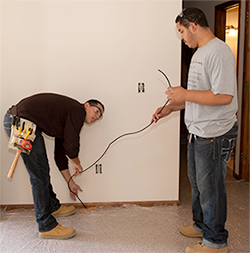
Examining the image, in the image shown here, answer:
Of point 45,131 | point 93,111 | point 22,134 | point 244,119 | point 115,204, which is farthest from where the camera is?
point 244,119

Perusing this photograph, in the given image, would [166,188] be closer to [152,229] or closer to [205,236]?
[152,229]

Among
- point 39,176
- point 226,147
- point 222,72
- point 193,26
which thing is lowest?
point 39,176

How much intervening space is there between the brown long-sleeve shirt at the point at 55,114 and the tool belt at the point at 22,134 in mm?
44

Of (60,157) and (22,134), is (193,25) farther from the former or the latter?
(60,157)

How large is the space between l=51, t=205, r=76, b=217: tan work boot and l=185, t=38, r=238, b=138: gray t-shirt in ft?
4.57

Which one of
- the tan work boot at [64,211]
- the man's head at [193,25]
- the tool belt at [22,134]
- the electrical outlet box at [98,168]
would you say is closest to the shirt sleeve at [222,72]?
the man's head at [193,25]

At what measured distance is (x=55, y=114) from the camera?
2027 millimetres

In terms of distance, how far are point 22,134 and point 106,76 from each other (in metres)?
0.98

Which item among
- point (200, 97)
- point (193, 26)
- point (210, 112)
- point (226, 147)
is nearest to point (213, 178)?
point (226, 147)

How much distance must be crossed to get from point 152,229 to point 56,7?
82.7 inches

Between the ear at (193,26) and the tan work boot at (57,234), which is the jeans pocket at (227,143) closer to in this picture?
the ear at (193,26)

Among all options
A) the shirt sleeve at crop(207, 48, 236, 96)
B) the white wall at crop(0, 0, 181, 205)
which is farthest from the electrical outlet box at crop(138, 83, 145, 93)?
the shirt sleeve at crop(207, 48, 236, 96)

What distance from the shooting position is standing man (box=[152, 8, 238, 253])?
5.24ft

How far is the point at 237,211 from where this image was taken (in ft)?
8.32
